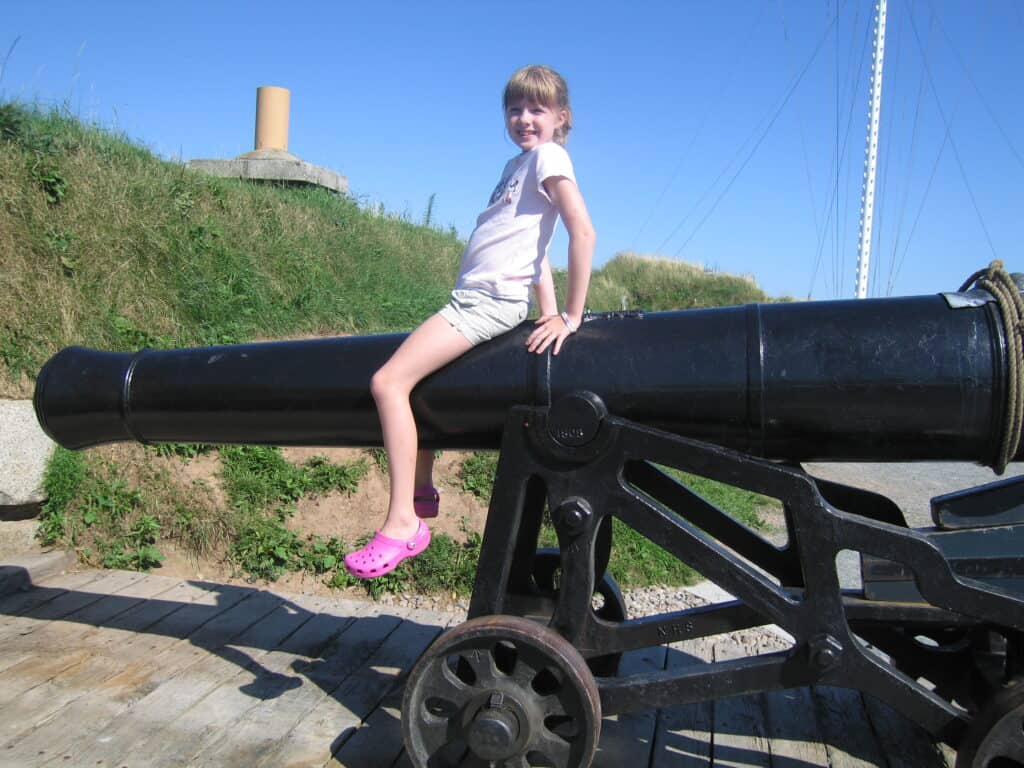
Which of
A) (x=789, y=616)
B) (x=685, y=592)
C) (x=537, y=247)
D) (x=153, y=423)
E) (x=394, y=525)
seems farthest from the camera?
(x=685, y=592)

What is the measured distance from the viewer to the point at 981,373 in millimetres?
2148

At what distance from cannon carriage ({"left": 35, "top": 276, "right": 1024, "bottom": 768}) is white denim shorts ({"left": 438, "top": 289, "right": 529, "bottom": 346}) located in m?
0.05

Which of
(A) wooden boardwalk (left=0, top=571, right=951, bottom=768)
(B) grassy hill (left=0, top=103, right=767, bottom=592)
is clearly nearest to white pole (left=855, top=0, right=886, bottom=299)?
(B) grassy hill (left=0, top=103, right=767, bottom=592)

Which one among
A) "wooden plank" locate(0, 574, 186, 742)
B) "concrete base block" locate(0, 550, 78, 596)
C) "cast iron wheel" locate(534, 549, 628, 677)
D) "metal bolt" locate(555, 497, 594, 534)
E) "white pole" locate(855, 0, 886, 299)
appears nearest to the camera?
"metal bolt" locate(555, 497, 594, 534)

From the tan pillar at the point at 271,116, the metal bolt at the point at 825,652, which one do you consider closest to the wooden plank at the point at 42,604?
the metal bolt at the point at 825,652

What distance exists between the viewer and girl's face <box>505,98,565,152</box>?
2580 millimetres

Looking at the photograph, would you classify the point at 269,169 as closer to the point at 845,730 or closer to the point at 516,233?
the point at 516,233

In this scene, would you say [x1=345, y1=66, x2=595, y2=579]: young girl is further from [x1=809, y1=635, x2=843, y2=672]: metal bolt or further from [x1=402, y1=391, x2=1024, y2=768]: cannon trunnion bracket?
[x1=809, y1=635, x2=843, y2=672]: metal bolt

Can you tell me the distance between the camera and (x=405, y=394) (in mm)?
2459

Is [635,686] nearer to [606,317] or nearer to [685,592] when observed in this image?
[606,317]

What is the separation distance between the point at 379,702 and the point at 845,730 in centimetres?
146

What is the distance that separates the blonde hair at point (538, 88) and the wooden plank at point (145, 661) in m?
2.16

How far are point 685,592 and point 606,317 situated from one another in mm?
2280

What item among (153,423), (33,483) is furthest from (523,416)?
(33,483)
